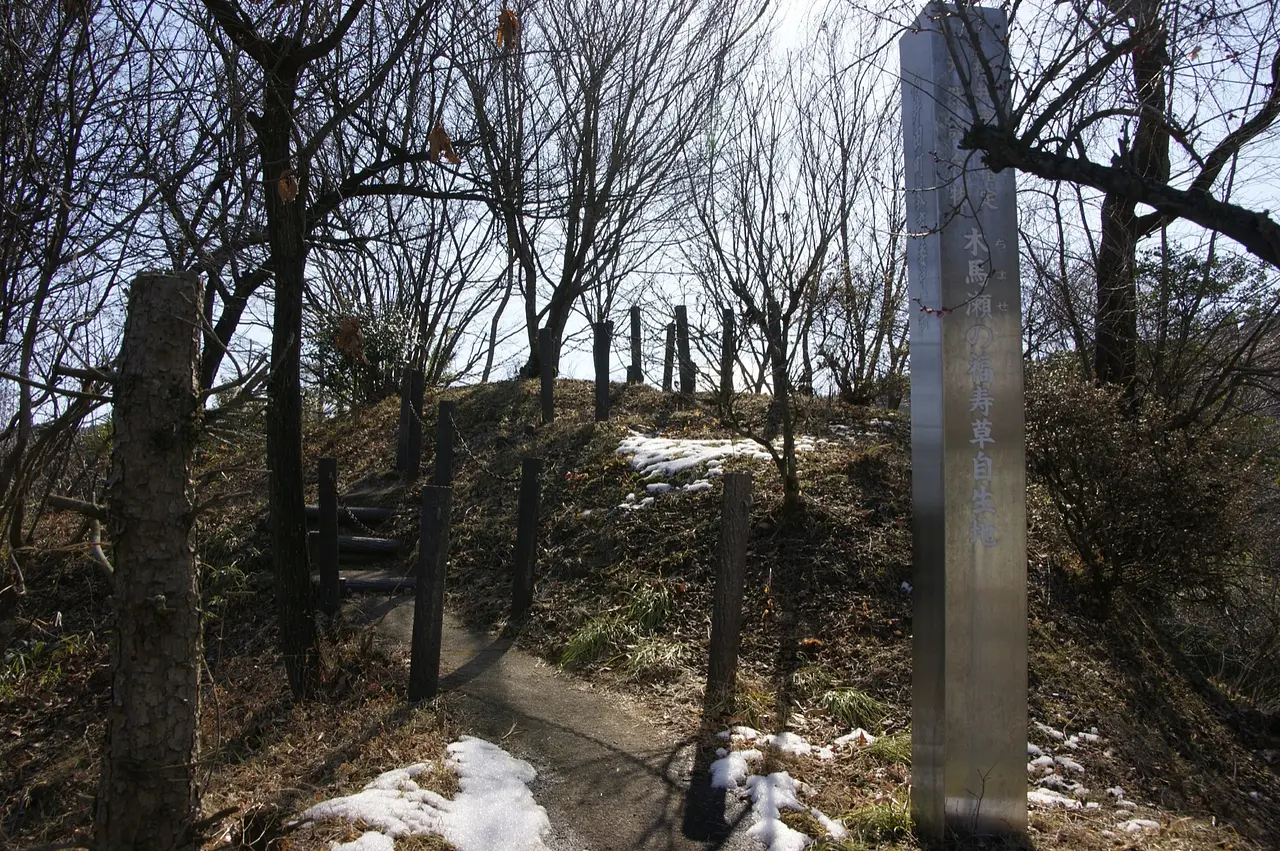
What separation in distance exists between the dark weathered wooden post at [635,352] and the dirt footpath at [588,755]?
825 centimetres

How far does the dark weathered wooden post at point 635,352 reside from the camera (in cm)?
1461

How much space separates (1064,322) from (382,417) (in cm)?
1023

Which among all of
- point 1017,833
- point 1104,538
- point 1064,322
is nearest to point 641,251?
point 1064,322

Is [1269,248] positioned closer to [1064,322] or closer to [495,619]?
[495,619]

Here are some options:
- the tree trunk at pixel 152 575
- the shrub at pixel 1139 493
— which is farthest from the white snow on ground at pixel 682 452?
the tree trunk at pixel 152 575

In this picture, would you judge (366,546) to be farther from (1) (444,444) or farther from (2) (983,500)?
(2) (983,500)

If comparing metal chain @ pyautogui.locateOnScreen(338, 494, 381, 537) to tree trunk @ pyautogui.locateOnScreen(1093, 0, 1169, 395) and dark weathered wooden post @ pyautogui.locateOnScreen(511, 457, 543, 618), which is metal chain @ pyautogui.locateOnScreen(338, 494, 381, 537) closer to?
dark weathered wooden post @ pyautogui.locateOnScreen(511, 457, 543, 618)

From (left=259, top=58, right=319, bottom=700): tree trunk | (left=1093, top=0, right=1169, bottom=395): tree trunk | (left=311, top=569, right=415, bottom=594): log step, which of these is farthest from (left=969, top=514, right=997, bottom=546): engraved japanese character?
(left=311, top=569, right=415, bottom=594): log step

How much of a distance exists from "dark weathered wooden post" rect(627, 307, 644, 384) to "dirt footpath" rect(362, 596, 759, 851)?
27.1 feet

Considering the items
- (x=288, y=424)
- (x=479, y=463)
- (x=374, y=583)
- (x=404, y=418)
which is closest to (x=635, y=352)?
(x=404, y=418)

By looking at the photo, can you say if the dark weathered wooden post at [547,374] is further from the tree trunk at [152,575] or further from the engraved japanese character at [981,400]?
the tree trunk at [152,575]

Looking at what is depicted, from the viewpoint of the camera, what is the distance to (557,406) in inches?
524

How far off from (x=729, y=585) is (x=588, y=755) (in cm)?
144

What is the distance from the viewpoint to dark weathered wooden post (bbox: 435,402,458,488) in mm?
10133
